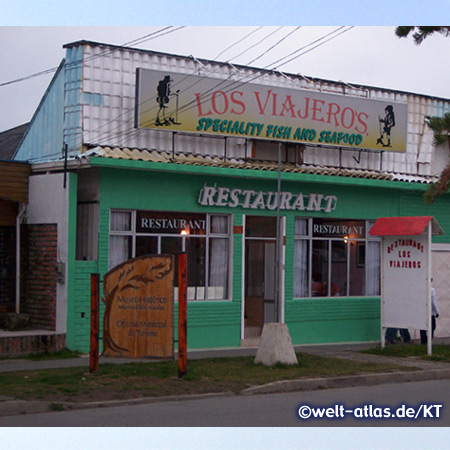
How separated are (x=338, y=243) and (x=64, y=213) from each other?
753 centimetres

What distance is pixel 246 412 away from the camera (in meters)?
10.8

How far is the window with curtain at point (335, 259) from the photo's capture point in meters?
20.1

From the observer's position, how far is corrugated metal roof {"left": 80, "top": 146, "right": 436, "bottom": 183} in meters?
17.0

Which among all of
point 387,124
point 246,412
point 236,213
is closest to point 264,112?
point 236,213

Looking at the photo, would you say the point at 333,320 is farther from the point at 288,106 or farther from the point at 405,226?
the point at 288,106

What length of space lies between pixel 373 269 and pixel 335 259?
1.44 metres

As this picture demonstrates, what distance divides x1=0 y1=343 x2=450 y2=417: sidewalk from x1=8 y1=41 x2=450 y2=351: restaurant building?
0.99 metres

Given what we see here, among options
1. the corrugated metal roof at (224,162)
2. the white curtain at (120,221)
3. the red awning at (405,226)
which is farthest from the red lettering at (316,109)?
the white curtain at (120,221)

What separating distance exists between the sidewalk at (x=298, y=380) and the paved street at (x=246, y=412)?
22 centimetres

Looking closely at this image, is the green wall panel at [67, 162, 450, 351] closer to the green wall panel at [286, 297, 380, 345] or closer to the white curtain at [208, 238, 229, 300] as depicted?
the green wall panel at [286, 297, 380, 345]

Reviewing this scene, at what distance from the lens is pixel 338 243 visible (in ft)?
68.3

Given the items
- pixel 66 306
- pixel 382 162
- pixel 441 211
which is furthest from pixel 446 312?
pixel 66 306

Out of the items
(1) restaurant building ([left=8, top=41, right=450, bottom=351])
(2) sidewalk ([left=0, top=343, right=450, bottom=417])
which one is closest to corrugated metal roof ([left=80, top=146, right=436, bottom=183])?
(1) restaurant building ([left=8, top=41, right=450, bottom=351])

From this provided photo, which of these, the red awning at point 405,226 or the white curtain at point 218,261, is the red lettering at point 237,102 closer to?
the white curtain at point 218,261
